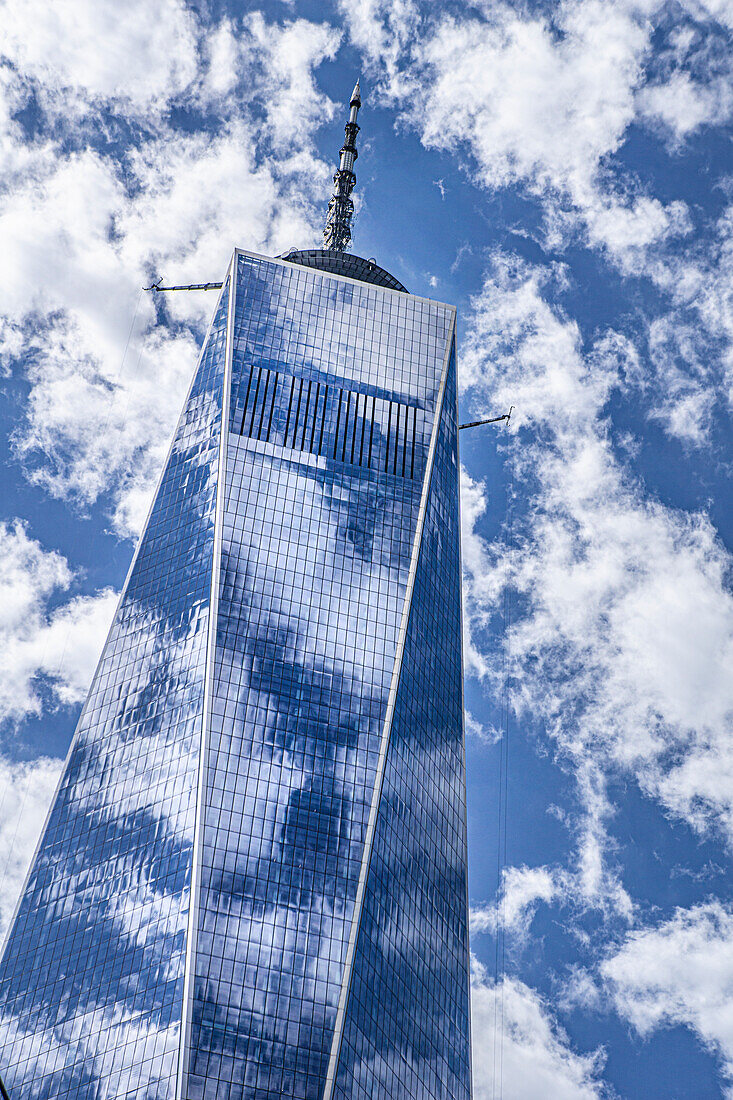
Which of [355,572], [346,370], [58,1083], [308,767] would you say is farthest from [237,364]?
[58,1083]

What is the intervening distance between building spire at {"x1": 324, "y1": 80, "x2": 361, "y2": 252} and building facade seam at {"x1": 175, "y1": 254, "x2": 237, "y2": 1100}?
133 feet

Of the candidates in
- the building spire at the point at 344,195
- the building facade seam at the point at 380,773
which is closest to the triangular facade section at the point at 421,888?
the building facade seam at the point at 380,773

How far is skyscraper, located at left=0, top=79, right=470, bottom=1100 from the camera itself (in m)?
92.4

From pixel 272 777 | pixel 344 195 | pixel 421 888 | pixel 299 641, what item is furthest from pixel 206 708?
pixel 344 195

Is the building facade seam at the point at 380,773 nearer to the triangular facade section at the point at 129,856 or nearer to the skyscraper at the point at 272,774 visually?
the skyscraper at the point at 272,774

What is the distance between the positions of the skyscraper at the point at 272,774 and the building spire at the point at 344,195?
142 ft

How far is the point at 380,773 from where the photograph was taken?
107 meters

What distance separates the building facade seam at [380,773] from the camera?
91.6m

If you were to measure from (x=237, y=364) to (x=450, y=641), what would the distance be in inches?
1460

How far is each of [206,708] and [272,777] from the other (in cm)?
811

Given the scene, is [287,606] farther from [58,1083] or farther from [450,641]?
[58,1083]

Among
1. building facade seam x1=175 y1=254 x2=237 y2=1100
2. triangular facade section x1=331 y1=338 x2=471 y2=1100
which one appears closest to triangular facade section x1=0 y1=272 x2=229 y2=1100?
building facade seam x1=175 y1=254 x2=237 y2=1100

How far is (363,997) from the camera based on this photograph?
316 ft

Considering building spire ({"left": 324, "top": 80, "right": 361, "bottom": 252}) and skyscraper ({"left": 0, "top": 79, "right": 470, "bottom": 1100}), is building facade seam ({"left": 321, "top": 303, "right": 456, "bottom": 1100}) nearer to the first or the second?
skyscraper ({"left": 0, "top": 79, "right": 470, "bottom": 1100})
